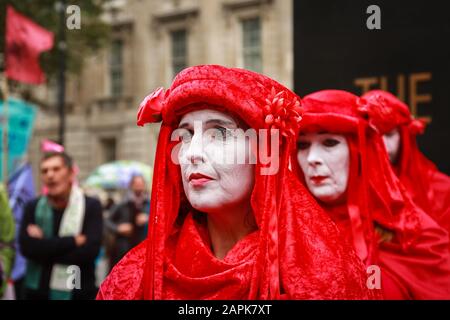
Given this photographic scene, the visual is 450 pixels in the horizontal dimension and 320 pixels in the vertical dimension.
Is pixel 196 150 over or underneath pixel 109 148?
underneath

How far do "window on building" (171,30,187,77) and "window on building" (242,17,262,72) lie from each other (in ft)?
4.38

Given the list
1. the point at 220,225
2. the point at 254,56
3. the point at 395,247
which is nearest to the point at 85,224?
the point at 395,247

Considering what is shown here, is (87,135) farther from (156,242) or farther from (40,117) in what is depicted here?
(156,242)

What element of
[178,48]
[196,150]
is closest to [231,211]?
[196,150]

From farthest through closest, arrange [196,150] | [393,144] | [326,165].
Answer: [393,144], [326,165], [196,150]

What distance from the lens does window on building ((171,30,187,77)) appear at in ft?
47.7

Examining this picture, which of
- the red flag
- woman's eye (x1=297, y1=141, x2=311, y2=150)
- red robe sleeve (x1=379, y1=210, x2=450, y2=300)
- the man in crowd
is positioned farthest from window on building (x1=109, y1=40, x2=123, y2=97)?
red robe sleeve (x1=379, y1=210, x2=450, y2=300)

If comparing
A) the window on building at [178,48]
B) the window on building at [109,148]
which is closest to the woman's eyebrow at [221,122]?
the window on building at [178,48]

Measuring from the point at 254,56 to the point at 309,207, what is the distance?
42.3 ft

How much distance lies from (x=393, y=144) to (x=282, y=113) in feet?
5.39

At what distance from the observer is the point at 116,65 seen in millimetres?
18047

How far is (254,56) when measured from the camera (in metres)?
14.7

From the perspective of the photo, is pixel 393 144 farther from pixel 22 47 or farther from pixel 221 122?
pixel 22 47
